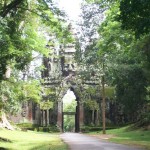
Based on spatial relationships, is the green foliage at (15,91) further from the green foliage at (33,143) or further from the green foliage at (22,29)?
the green foliage at (22,29)

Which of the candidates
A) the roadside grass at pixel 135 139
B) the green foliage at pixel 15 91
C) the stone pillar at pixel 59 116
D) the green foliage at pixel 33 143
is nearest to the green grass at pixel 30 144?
the green foliage at pixel 33 143

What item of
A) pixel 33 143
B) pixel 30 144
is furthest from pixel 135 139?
pixel 30 144

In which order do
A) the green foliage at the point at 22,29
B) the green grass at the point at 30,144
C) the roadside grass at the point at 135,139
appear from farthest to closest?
the roadside grass at the point at 135,139, the green grass at the point at 30,144, the green foliage at the point at 22,29

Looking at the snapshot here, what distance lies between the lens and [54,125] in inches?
2061

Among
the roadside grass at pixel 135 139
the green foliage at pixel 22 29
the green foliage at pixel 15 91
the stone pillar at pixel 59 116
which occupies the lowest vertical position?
the roadside grass at pixel 135 139

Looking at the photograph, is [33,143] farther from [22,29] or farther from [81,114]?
[81,114]

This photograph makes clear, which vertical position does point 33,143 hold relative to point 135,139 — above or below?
above

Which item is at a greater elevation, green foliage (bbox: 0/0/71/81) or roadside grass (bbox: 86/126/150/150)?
green foliage (bbox: 0/0/71/81)

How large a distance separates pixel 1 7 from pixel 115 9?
618 cm

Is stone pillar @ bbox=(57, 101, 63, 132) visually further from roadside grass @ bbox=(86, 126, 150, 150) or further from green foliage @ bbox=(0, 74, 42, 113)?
green foliage @ bbox=(0, 74, 42, 113)

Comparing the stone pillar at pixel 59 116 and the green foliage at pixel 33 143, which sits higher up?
the stone pillar at pixel 59 116

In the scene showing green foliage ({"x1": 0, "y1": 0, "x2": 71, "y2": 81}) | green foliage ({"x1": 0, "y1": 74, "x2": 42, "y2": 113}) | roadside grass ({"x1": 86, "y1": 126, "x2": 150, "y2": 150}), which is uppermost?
green foliage ({"x1": 0, "y1": 0, "x2": 71, "y2": 81})

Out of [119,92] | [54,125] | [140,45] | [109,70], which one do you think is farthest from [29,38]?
[54,125]

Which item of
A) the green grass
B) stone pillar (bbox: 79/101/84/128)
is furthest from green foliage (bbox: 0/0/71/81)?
stone pillar (bbox: 79/101/84/128)
